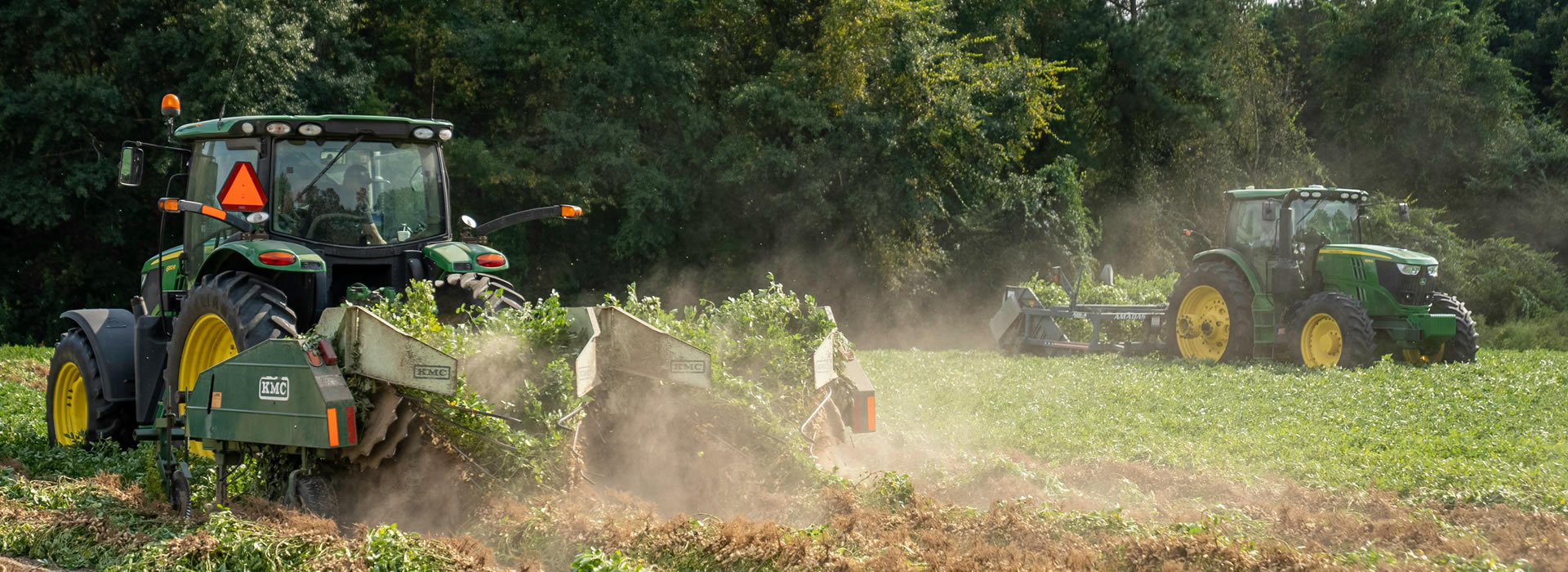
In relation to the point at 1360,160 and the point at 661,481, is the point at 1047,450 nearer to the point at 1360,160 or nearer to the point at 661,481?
the point at 661,481

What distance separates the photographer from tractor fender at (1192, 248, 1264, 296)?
1586 centimetres

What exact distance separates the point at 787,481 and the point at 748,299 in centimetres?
148

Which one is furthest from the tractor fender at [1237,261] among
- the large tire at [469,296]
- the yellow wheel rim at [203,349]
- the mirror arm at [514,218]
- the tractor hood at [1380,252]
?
the yellow wheel rim at [203,349]

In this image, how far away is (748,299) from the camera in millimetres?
8289

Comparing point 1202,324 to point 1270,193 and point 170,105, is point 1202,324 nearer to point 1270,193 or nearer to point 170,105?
point 1270,193

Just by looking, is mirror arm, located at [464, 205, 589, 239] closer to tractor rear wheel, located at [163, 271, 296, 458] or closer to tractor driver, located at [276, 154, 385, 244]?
tractor driver, located at [276, 154, 385, 244]

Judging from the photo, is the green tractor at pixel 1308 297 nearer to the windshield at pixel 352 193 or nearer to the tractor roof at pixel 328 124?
the windshield at pixel 352 193

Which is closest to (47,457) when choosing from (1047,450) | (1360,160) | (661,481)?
(661,481)

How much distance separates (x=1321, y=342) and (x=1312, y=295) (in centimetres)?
61

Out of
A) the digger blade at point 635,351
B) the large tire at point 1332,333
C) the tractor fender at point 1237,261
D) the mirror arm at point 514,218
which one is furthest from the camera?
the tractor fender at point 1237,261

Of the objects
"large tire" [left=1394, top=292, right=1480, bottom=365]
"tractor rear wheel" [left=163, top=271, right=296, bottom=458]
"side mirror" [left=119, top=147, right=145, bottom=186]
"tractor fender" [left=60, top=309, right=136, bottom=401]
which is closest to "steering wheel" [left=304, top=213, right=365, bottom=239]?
"tractor rear wheel" [left=163, top=271, right=296, bottom=458]

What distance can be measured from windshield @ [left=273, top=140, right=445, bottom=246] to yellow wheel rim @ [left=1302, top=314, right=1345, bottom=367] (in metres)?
10.6

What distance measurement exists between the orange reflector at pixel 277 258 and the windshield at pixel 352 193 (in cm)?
73

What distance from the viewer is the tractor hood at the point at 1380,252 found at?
49.2 feet
